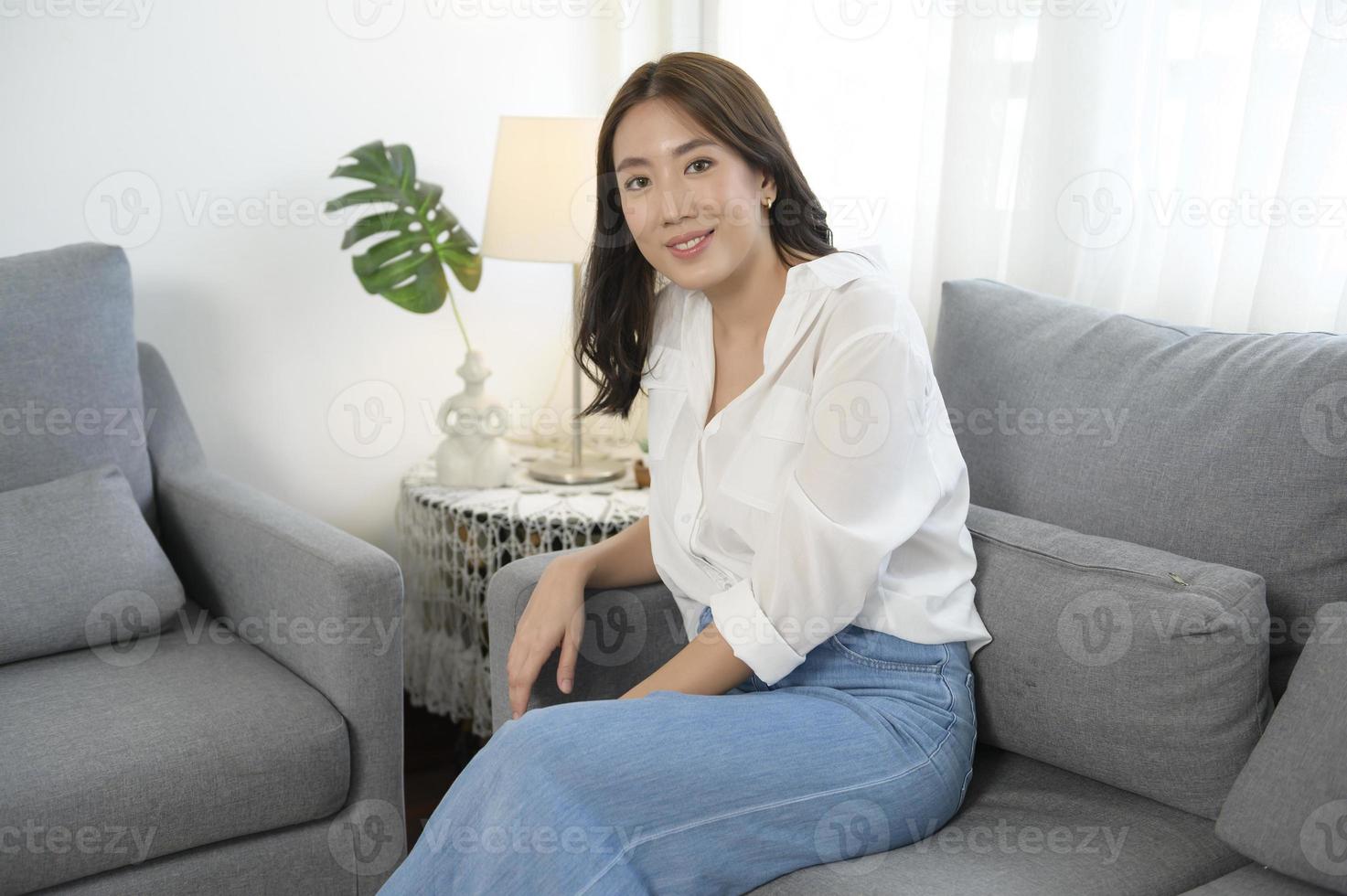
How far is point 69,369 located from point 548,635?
0.94 meters

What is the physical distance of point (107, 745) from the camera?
139 centimetres

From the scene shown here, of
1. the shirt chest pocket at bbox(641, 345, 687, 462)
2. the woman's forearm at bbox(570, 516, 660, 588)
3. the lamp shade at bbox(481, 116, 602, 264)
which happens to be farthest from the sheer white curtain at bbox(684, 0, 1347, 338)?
the woman's forearm at bbox(570, 516, 660, 588)

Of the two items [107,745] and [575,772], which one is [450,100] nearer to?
[107,745]

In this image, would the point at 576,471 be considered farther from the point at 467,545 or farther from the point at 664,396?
the point at 664,396

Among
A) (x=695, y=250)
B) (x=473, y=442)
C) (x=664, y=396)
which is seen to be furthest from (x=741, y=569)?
(x=473, y=442)

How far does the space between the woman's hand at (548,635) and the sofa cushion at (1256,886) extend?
701mm

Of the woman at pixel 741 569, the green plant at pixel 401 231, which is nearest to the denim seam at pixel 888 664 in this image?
the woman at pixel 741 569

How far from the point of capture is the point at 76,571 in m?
1.64

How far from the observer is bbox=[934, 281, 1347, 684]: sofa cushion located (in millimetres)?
1242

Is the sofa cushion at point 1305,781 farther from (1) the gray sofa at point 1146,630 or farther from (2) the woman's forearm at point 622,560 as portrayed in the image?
(2) the woman's forearm at point 622,560

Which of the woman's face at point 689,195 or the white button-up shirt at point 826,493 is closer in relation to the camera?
the white button-up shirt at point 826,493

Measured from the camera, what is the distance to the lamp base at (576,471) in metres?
2.26

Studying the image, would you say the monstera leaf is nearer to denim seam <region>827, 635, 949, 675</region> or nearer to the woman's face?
the woman's face

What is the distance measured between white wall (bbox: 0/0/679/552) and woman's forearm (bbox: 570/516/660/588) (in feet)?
3.77
